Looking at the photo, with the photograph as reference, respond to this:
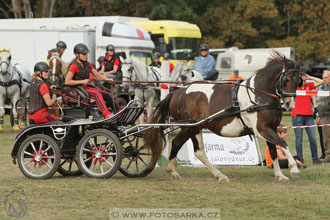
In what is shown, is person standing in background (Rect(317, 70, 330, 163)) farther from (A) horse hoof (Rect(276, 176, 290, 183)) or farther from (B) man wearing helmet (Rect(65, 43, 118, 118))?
(B) man wearing helmet (Rect(65, 43, 118, 118))

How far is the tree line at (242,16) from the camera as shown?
3544 centimetres

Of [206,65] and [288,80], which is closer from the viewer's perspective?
[288,80]

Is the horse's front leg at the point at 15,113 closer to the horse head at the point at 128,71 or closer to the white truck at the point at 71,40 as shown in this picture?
the horse head at the point at 128,71

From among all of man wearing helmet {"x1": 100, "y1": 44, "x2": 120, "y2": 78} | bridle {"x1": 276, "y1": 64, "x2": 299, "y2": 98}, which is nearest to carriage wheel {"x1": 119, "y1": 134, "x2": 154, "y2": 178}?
bridle {"x1": 276, "y1": 64, "x2": 299, "y2": 98}

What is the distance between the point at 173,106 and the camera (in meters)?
11.1

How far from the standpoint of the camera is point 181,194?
363 inches

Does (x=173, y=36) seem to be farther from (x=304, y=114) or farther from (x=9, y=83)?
(x=304, y=114)

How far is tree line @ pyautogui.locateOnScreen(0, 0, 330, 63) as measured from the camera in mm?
35438

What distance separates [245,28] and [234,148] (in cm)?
2437

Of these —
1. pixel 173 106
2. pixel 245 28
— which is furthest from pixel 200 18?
pixel 173 106

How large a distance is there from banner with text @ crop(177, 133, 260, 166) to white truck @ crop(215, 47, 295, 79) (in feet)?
61.6

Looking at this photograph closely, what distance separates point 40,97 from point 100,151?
124 centimetres

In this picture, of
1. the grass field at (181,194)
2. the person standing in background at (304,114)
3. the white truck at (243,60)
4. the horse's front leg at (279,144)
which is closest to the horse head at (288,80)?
the horse's front leg at (279,144)

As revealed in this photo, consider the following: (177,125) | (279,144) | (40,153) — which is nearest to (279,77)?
(279,144)
